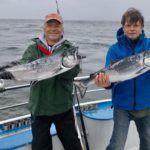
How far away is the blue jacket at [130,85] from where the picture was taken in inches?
145

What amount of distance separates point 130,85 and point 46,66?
0.95 m

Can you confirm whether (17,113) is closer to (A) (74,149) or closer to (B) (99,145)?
(B) (99,145)

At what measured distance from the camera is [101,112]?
15.4ft

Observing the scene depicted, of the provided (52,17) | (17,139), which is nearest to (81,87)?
(52,17)

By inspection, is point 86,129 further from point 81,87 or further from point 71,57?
point 71,57

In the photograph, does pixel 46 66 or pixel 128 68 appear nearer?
pixel 46 66

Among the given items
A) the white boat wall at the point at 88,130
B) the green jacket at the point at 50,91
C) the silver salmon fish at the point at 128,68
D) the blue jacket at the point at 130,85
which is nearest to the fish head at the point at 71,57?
the green jacket at the point at 50,91

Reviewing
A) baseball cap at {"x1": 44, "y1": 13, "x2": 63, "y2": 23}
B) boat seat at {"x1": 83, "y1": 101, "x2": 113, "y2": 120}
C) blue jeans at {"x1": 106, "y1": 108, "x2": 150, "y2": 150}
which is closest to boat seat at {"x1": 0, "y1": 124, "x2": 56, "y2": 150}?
boat seat at {"x1": 83, "y1": 101, "x2": 113, "y2": 120}

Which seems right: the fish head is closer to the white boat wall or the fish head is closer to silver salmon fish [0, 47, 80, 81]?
silver salmon fish [0, 47, 80, 81]

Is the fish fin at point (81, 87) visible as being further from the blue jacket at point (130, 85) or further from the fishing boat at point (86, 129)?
the fishing boat at point (86, 129)

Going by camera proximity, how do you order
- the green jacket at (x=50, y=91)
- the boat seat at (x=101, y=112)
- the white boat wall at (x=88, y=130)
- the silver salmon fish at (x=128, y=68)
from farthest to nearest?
1. the boat seat at (x=101, y=112)
2. the white boat wall at (x=88, y=130)
3. the green jacket at (x=50, y=91)
4. the silver salmon fish at (x=128, y=68)

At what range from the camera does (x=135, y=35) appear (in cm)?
367

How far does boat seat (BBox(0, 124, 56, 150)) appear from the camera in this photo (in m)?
3.82

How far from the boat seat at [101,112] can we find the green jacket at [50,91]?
921 mm
